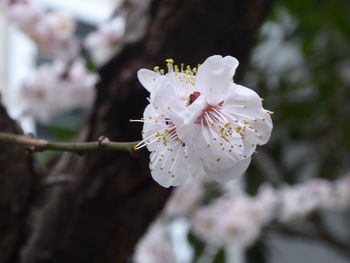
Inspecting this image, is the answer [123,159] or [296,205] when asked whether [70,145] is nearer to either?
[123,159]

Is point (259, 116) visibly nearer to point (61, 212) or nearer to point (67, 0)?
point (61, 212)

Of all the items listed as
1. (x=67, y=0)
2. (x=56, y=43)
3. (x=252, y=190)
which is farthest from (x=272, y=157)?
(x=67, y=0)

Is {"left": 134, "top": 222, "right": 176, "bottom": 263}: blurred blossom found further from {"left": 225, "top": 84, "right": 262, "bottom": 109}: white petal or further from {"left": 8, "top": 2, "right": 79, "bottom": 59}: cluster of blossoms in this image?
{"left": 225, "top": 84, "right": 262, "bottom": 109}: white petal

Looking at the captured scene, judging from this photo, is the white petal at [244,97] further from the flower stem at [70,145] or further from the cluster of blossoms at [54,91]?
the cluster of blossoms at [54,91]

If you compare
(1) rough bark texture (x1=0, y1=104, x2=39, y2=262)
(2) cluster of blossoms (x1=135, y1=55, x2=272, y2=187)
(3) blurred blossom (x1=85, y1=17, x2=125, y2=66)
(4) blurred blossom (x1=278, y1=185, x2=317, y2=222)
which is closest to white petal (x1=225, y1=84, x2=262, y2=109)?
(2) cluster of blossoms (x1=135, y1=55, x2=272, y2=187)

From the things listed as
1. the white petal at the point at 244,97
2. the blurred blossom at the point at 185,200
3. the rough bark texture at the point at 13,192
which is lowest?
the white petal at the point at 244,97

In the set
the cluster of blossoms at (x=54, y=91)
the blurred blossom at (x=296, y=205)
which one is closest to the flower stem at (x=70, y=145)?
the cluster of blossoms at (x=54, y=91)
